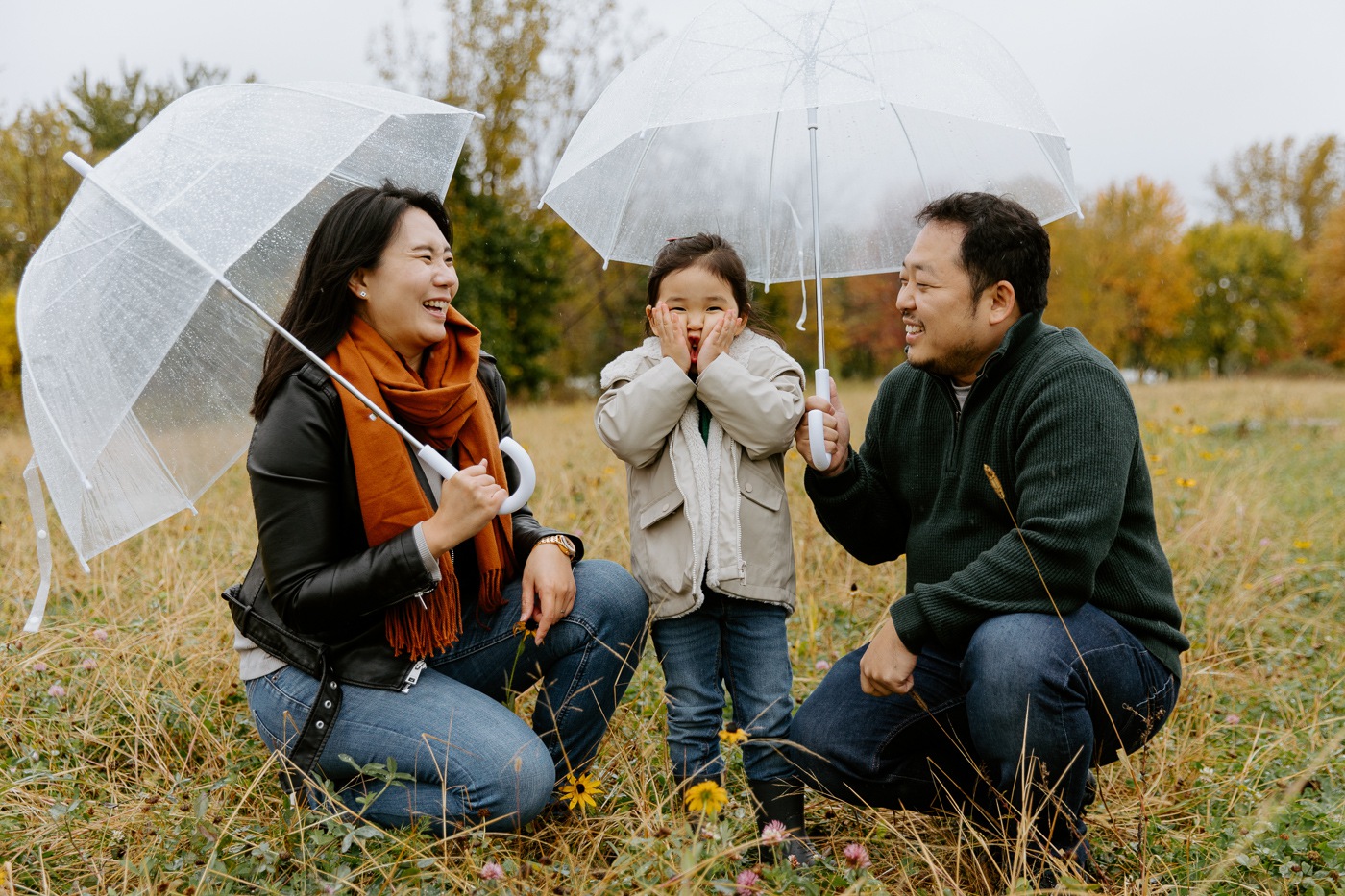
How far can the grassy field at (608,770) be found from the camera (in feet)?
6.68

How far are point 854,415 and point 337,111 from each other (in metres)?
9.90

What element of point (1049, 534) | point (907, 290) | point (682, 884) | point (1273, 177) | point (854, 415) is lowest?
point (854, 415)

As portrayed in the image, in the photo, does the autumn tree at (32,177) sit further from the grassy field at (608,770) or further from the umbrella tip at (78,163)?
the umbrella tip at (78,163)

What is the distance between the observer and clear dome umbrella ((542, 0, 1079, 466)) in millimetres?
2363

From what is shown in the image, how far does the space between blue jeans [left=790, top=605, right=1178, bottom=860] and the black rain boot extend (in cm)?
7

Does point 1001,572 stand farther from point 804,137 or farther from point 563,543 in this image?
point 804,137

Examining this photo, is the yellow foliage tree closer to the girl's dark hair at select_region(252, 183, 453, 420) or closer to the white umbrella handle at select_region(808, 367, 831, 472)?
the girl's dark hair at select_region(252, 183, 453, 420)

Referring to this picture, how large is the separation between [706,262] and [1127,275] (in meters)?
32.4

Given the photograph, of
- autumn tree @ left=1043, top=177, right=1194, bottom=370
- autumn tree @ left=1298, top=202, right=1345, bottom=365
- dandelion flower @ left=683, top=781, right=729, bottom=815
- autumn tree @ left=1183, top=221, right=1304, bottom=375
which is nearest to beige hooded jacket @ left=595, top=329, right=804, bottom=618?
dandelion flower @ left=683, top=781, right=729, bottom=815

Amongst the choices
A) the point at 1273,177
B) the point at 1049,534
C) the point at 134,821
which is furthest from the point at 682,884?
the point at 1273,177

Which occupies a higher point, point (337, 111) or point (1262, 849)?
point (337, 111)

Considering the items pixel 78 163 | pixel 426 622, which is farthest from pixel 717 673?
pixel 78 163

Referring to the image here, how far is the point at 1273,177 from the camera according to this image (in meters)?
39.7

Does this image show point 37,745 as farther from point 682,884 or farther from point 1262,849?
point 1262,849
